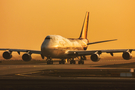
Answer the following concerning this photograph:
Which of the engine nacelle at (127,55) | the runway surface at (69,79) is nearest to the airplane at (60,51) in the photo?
the engine nacelle at (127,55)

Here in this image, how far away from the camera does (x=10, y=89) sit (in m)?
16.5

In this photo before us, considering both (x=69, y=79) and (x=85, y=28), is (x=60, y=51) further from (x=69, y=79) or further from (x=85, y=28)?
(x=69, y=79)

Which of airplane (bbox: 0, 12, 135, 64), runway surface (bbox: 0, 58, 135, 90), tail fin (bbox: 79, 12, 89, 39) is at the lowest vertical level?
runway surface (bbox: 0, 58, 135, 90)

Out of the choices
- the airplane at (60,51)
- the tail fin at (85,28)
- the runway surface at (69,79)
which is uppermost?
the tail fin at (85,28)

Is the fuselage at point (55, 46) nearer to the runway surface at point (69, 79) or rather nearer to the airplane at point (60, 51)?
the airplane at point (60, 51)

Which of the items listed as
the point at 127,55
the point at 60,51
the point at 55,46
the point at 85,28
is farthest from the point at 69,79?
the point at 85,28

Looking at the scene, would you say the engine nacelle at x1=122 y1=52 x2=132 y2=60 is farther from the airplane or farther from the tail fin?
the tail fin

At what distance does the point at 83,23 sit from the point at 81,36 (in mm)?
4539

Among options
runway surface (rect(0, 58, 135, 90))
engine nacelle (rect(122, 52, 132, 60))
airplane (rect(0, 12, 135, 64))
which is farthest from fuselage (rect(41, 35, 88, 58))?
runway surface (rect(0, 58, 135, 90))

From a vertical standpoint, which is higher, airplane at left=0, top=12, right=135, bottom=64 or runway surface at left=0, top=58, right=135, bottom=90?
airplane at left=0, top=12, right=135, bottom=64

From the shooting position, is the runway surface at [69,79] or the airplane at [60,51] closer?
the runway surface at [69,79]

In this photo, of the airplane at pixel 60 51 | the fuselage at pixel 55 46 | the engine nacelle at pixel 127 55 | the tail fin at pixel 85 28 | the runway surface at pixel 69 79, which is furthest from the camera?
the tail fin at pixel 85 28

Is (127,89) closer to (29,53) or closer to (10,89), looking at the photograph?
(10,89)

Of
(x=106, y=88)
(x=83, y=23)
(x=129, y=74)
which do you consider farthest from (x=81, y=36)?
(x=106, y=88)
